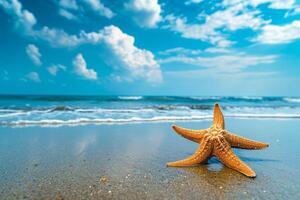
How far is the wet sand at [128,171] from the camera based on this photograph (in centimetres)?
338

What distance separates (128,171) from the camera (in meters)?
4.28

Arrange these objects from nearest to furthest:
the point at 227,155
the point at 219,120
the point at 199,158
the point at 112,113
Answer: the point at 227,155 → the point at 199,158 → the point at 219,120 → the point at 112,113

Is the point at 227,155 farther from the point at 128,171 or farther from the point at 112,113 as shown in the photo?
the point at 112,113

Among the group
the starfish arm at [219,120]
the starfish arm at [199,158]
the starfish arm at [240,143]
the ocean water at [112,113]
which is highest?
the starfish arm at [219,120]

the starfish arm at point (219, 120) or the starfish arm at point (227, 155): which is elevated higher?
the starfish arm at point (219, 120)

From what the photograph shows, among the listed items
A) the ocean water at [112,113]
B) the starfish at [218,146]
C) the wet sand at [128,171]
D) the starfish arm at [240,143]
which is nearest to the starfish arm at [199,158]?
the starfish at [218,146]

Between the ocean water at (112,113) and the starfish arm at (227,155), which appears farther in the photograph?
the ocean water at (112,113)

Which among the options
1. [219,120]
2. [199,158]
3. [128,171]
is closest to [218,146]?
[199,158]

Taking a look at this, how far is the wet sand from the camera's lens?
338cm

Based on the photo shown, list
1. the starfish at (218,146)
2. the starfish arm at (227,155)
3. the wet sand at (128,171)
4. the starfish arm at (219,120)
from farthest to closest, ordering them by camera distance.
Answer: the starfish arm at (219,120), the starfish at (218,146), the starfish arm at (227,155), the wet sand at (128,171)

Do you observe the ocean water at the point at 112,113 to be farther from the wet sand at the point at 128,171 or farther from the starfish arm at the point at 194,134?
the starfish arm at the point at 194,134

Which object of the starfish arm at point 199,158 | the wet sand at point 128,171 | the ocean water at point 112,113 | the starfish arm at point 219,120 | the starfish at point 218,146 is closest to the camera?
the wet sand at point 128,171

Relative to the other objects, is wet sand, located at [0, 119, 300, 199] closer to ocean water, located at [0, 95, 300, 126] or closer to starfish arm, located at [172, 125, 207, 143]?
starfish arm, located at [172, 125, 207, 143]

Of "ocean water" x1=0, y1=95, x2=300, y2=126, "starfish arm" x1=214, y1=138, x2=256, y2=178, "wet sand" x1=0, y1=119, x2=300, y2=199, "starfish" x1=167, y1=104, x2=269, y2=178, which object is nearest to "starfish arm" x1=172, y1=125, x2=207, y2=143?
→ "starfish" x1=167, y1=104, x2=269, y2=178
